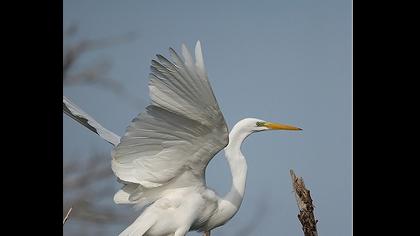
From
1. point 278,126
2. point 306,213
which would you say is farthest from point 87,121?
point 306,213

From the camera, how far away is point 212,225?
3.09 meters

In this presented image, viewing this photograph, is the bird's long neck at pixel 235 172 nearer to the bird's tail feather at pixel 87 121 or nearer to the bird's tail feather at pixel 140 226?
the bird's tail feather at pixel 140 226

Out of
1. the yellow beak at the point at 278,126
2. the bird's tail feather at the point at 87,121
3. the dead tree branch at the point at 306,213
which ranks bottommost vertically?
the dead tree branch at the point at 306,213

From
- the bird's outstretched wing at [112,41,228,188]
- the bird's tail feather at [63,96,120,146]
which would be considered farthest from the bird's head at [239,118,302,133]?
the bird's tail feather at [63,96,120,146]

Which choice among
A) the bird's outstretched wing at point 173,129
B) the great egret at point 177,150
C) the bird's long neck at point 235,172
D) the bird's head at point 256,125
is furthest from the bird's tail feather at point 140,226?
the bird's head at point 256,125

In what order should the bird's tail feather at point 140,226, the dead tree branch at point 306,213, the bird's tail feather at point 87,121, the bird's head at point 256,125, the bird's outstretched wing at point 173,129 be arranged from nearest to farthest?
the bird's outstretched wing at point 173,129 → the bird's tail feather at point 140,226 → the dead tree branch at point 306,213 → the bird's tail feather at point 87,121 → the bird's head at point 256,125

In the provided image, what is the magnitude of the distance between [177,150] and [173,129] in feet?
0.45

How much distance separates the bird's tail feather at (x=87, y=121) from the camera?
9.91ft

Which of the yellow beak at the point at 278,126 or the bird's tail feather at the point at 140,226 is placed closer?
the bird's tail feather at the point at 140,226

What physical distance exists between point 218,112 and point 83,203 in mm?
873

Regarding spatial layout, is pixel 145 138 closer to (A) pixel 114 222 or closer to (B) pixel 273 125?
(A) pixel 114 222

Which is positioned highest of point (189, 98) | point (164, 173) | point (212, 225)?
point (189, 98)

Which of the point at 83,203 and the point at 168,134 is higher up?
the point at 168,134
